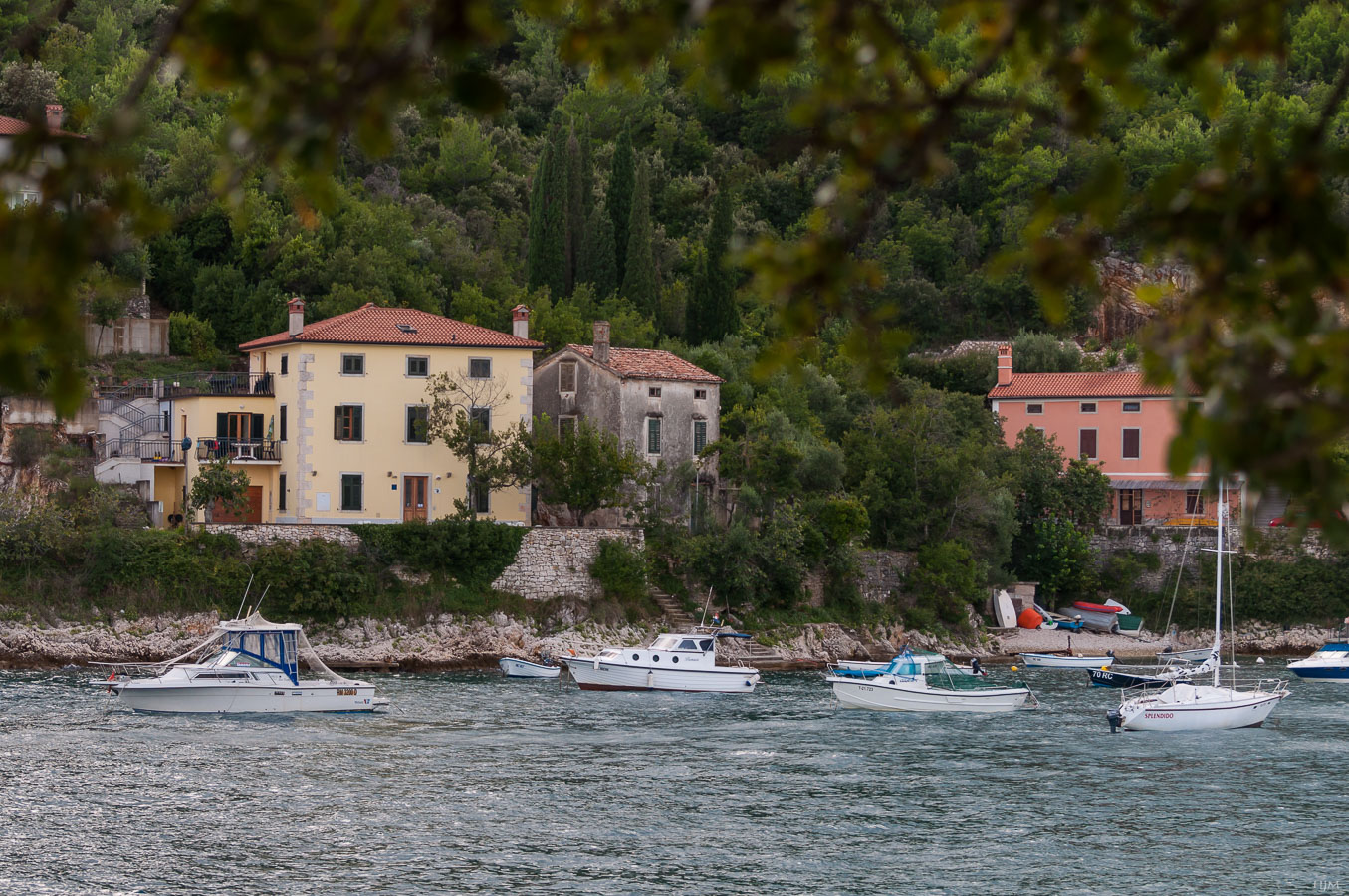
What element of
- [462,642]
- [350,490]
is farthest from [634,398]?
[462,642]

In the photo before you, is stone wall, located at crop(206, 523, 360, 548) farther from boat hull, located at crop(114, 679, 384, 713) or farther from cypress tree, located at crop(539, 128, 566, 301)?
cypress tree, located at crop(539, 128, 566, 301)

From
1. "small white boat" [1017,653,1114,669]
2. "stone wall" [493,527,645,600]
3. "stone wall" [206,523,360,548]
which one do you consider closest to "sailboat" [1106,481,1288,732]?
"small white boat" [1017,653,1114,669]

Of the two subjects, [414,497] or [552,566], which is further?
[414,497]

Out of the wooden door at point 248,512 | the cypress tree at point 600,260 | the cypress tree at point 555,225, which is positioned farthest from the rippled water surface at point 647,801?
the cypress tree at point 600,260

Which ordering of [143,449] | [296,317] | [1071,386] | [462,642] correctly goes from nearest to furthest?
[462,642] < [143,449] < [296,317] < [1071,386]

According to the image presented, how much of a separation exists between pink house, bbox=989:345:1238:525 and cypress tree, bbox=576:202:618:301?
1917 centimetres

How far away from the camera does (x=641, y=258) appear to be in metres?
75.6

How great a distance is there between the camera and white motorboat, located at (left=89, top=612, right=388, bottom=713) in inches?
1526

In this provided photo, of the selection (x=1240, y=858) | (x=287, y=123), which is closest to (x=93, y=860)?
(x=1240, y=858)

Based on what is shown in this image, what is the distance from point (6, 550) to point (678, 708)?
21501 mm

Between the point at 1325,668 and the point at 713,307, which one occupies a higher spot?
the point at 713,307

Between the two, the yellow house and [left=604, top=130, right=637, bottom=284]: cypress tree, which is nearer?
the yellow house

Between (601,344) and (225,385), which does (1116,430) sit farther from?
(225,385)

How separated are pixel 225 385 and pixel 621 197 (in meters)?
26.7
